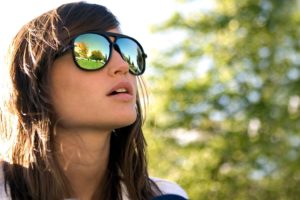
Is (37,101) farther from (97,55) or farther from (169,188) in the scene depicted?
(169,188)

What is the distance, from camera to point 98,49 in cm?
231

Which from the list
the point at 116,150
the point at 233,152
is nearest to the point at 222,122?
→ the point at 233,152

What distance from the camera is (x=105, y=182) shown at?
101 inches

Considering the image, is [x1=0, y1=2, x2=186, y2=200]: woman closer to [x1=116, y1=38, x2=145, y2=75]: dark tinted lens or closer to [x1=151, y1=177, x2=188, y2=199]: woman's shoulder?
[x1=116, y1=38, x2=145, y2=75]: dark tinted lens

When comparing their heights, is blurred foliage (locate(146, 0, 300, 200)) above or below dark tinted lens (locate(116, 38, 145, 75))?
below

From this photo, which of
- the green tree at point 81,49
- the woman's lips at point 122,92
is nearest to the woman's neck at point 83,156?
the woman's lips at point 122,92

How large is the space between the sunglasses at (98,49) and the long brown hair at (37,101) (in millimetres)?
30

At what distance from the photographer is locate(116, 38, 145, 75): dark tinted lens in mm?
2363

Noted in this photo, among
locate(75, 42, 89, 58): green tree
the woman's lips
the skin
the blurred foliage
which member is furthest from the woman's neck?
the blurred foliage

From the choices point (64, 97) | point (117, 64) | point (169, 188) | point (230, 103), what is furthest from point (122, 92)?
point (230, 103)

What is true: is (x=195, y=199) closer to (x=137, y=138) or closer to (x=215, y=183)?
(x=215, y=183)

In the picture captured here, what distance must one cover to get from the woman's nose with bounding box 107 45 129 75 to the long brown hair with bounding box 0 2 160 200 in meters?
0.10

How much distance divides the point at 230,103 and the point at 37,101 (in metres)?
7.76

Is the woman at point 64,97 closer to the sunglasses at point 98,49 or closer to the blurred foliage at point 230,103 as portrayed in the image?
the sunglasses at point 98,49
